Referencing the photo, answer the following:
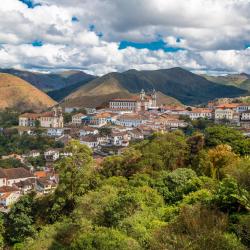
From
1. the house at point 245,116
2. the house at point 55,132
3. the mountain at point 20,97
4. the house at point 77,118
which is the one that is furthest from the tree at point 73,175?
the mountain at point 20,97

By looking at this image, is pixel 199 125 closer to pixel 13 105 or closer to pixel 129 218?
pixel 129 218

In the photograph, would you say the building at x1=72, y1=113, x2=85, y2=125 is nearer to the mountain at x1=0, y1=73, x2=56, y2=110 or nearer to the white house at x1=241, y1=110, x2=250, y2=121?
the white house at x1=241, y1=110, x2=250, y2=121

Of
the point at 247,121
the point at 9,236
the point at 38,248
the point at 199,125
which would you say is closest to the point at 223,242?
the point at 38,248

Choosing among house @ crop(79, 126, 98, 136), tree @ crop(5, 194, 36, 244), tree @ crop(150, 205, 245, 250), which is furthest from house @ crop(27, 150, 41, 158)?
tree @ crop(150, 205, 245, 250)

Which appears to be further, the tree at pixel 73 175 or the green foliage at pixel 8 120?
the green foliage at pixel 8 120

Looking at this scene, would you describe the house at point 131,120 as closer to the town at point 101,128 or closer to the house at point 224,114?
the town at point 101,128

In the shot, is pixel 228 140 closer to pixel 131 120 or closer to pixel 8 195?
pixel 8 195
